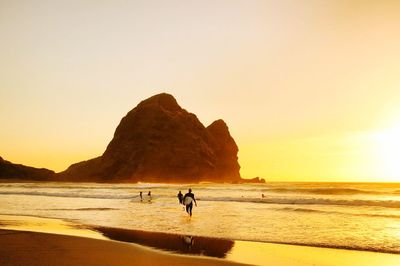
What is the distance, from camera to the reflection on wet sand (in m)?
13.5

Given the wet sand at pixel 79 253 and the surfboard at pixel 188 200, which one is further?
the surfboard at pixel 188 200

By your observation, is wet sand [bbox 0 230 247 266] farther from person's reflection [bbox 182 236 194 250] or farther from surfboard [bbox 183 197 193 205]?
surfboard [bbox 183 197 193 205]

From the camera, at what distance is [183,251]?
13.3 metres

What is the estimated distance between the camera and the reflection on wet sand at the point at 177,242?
13.5m

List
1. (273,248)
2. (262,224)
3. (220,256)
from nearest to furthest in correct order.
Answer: (220,256) < (273,248) < (262,224)

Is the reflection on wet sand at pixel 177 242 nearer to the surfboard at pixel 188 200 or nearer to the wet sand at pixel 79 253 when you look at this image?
the wet sand at pixel 79 253

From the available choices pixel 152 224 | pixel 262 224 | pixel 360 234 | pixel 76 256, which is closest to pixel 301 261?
pixel 76 256

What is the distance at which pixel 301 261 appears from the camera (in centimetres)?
1187

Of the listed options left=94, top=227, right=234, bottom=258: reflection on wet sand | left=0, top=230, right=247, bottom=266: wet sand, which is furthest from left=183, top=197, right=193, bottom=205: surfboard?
left=0, top=230, right=247, bottom=266: wet sand

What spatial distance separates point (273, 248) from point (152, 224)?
9.81 m

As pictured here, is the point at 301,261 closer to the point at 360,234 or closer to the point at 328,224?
the point at 360,234

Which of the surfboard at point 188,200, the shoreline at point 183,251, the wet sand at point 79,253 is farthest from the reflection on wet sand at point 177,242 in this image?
the surfboard at point 188,200

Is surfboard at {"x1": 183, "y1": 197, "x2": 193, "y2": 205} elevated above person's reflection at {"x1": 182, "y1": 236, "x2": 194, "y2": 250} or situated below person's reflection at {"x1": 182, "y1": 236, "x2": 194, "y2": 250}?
above

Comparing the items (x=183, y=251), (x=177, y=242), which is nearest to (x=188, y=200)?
(x=177, y=242)
